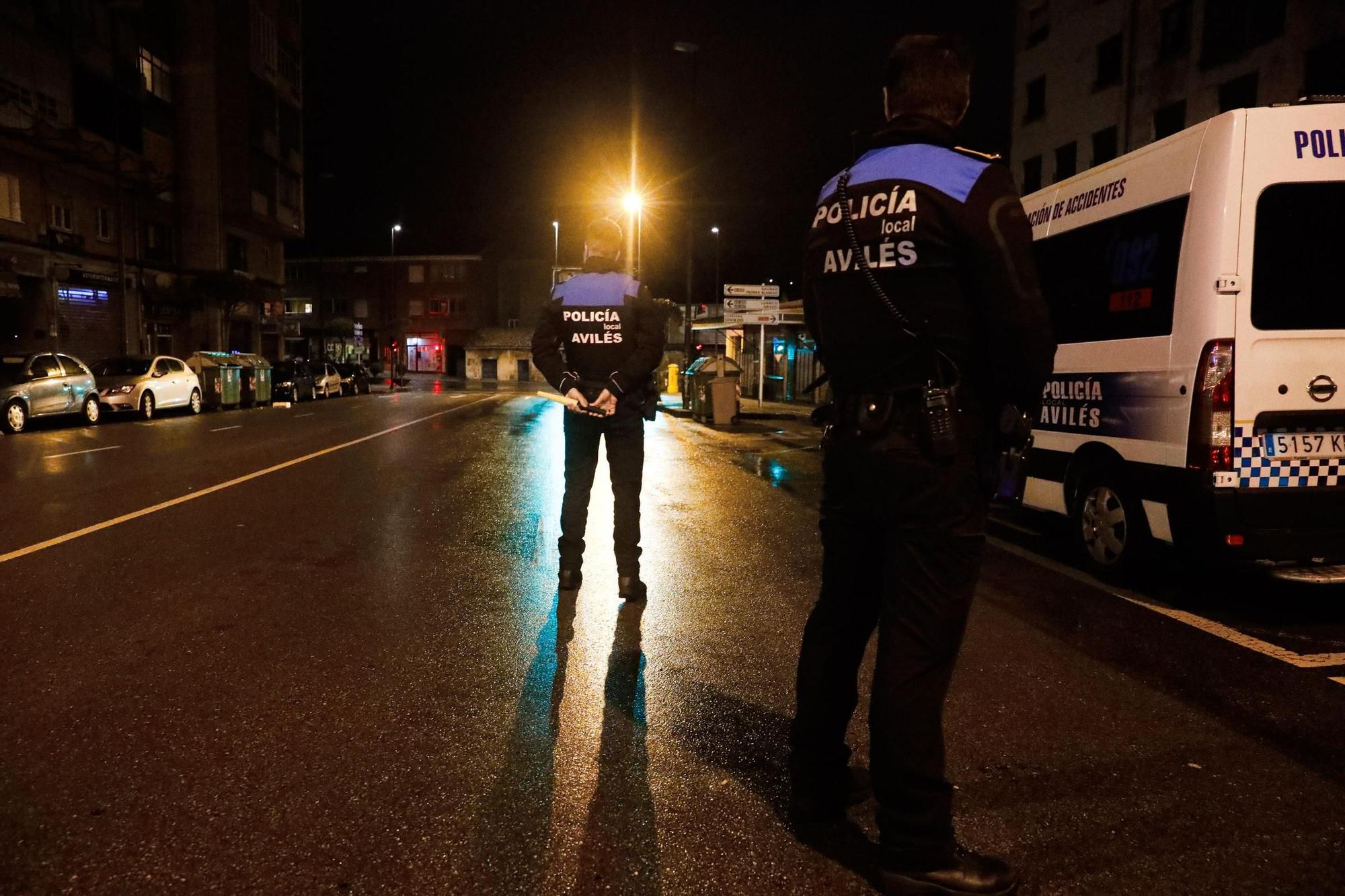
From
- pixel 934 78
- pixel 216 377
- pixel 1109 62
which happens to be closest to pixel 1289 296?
pixel 934 78

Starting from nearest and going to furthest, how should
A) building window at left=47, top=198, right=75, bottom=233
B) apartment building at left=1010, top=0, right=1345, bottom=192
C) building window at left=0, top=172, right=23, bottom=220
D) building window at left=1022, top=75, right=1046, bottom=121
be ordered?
1. apartment building at left=1010, top=0, right=1345, bottom=192
2. building window at left=0, top=172, right=23, bottom=220
3. building window at left=47, top=198, right=75, bottom=233
4. building window at left=1022, top=75, right=1046, bottom=121

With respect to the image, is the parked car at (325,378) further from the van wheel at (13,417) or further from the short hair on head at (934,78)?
the short hair on head at (934,78)

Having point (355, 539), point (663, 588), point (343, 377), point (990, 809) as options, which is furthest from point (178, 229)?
point (990, 809)

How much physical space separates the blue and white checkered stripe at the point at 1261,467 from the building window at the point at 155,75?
3721 cm

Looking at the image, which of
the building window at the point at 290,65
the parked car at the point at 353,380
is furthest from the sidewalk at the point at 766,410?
the building window at the point at 290,65

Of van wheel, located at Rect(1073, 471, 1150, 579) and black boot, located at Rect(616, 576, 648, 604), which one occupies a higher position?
van wheel, located at Rect(1073, 471, 1150, 579)

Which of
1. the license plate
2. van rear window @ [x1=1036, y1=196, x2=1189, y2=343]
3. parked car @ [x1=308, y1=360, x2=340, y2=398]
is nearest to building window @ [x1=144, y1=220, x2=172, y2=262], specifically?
parked car @ [x1=308, y1=360, x2=340, y2=398]

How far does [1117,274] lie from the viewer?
17.9ft

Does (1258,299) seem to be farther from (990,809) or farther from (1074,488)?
(990,809)

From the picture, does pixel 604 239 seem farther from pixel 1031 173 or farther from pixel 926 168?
pixel 1031 173

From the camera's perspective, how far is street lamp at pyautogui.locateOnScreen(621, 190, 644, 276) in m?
24.3

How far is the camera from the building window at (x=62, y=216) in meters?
26.9

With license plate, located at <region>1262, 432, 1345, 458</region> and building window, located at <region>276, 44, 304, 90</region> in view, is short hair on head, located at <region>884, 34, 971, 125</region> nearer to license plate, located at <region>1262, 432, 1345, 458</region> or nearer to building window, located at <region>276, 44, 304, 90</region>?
license plate, located at <region>1262, 432, 1345, 458</region>

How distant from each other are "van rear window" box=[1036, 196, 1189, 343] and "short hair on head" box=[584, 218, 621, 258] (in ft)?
7.77
